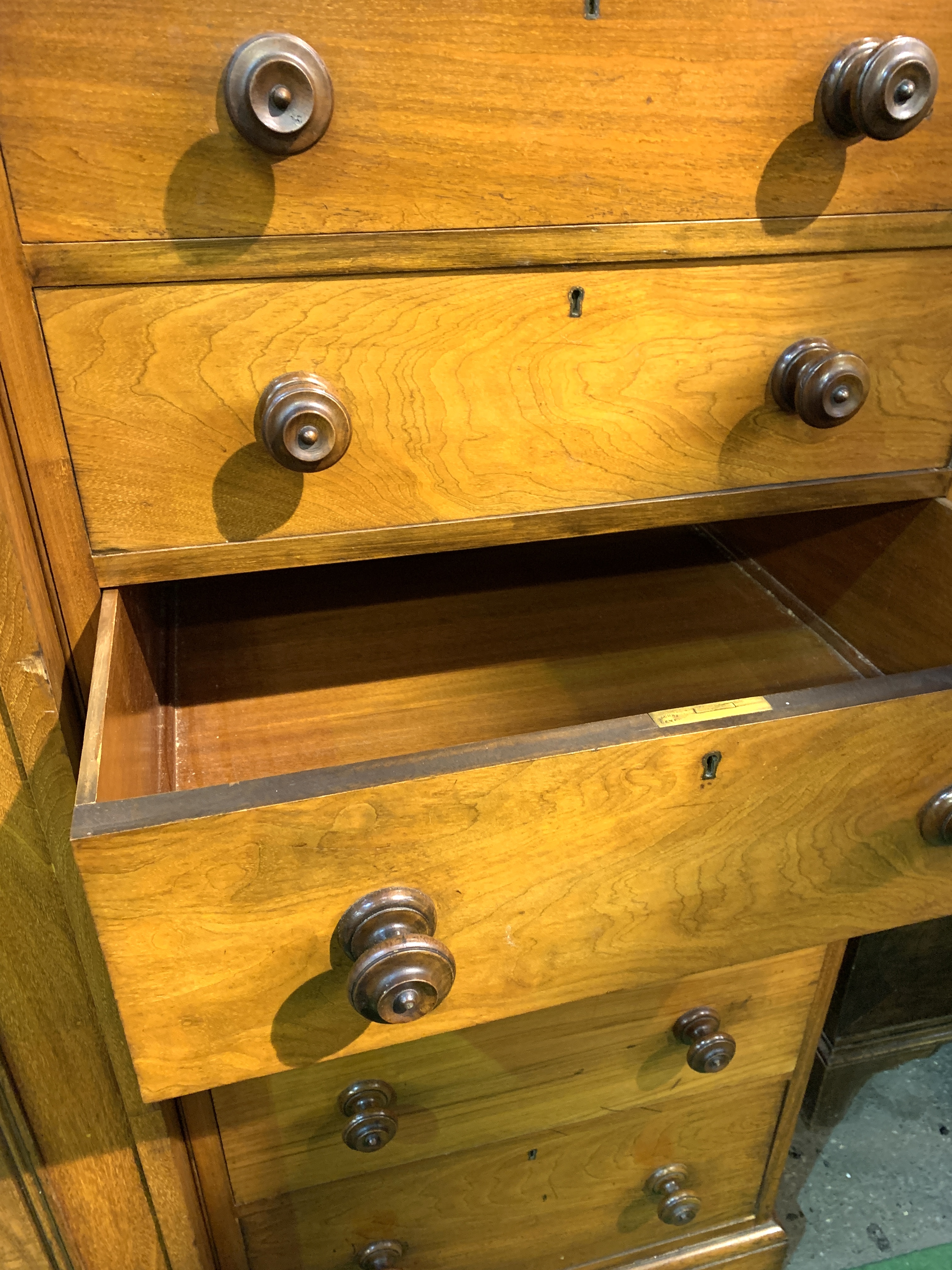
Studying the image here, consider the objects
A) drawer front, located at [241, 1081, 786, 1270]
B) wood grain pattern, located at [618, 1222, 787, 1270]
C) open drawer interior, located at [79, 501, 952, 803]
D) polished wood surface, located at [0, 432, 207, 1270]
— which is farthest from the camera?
wood grain pattern, located at [618, 1222, 787, 1270]

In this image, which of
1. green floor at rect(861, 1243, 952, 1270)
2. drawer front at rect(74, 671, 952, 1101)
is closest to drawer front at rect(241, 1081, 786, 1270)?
green floor at rect(861, 1243, 952, 1270)

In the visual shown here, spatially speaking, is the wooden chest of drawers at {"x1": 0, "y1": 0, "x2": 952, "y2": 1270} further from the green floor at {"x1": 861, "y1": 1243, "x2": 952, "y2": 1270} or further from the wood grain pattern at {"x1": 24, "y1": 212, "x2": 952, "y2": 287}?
the green floor at {"x1": 861, "y1": 1243, "x2": 952, "y2": 1270}

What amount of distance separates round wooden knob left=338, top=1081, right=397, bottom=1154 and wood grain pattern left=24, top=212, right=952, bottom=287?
1.91ft

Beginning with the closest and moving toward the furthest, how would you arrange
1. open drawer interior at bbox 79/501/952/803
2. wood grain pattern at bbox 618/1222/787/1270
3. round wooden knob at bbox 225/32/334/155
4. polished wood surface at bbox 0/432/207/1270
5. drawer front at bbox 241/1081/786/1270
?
1. round wooden knob at bbox 225/32/334/155
2. polished wood surface at bbox 0/432/207/1270
3. open drawer interior at bbox 79/501/952/803
4. drawer front at bbox 241/1081/786/1270
5. wood grain pattern at bbox 618/1222/787/1270

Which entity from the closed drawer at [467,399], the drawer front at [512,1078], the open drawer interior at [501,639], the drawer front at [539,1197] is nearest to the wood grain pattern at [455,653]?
the open drawer interior at [501,639]

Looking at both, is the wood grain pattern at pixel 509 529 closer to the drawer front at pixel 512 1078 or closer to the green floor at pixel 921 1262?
the drawer front at pixel 512 1078

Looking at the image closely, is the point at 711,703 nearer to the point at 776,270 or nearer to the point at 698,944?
the point at 698,944

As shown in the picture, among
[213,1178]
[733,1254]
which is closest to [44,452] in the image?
[213,1178]

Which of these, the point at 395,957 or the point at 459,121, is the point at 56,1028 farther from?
the point at 459,121

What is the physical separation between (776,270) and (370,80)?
11.2 inches

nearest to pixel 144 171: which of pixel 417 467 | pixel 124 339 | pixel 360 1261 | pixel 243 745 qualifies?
pixel 124 339

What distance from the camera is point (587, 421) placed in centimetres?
60

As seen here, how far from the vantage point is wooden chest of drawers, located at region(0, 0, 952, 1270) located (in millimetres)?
449

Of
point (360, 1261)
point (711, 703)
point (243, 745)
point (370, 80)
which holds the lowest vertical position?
point (360, 1261)
